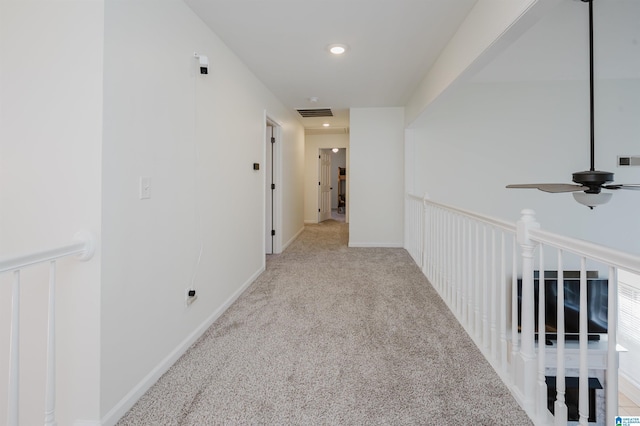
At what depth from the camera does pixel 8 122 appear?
4.57ft

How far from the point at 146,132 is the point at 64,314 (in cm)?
93

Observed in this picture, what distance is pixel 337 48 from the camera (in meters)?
2.86

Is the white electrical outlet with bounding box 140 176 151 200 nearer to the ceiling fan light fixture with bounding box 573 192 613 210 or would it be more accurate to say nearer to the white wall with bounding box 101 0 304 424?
the white wall with bounding box 101 0 304 424

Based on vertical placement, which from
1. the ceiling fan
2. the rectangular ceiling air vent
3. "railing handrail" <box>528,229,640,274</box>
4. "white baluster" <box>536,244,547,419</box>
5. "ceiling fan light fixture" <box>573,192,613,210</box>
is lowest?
"white baluster" <box>536,244,547,419</box>

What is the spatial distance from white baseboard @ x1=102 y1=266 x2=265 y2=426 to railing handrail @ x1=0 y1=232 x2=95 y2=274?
0.71 m

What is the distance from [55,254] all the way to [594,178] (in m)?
2.94

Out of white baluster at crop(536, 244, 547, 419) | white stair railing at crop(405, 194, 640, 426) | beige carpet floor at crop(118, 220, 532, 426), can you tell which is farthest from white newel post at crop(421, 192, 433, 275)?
white baluster at crop(536, 244, 547, 419)

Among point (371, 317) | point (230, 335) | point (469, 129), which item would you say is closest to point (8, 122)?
point (230, 335)

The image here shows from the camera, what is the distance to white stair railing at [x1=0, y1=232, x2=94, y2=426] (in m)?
1.04

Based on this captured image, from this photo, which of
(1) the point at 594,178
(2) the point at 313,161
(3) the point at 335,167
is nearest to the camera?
(1) the point at 594,178

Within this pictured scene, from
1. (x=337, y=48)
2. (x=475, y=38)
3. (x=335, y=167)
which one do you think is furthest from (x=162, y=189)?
(x=335, y=167)

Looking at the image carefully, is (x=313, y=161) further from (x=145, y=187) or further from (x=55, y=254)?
(x=55, y=254)

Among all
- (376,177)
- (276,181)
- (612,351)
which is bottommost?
(612,351)

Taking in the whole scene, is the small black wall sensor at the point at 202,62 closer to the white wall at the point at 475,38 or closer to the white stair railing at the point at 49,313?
the white stair railing at the point at 49,313
